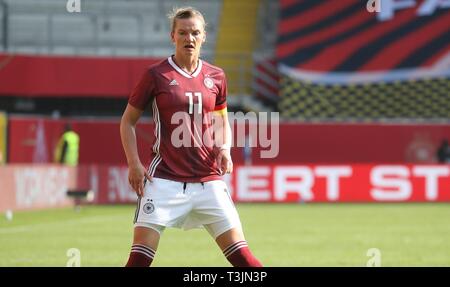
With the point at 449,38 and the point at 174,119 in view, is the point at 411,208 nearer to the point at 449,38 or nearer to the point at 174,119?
the point at 449,38

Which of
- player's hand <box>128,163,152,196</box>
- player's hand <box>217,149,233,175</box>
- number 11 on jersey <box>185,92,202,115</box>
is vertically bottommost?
player's hand <box>128,163,152,196</box>

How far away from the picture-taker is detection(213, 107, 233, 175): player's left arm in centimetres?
820

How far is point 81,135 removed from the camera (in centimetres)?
3575

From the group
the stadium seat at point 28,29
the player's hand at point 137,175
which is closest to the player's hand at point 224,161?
the player's hand at point 137,175

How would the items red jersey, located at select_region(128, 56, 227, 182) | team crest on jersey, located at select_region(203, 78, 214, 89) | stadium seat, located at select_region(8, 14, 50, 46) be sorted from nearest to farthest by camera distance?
red jersey, located at select_region(128, 56, 227, 182) → team crest on jersey, located at select_region(203, 78, 214, 89) → stadium seat, located at select_region(8, 14, 50, 46)

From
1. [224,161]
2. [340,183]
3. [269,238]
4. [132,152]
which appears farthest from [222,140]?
[340,183]

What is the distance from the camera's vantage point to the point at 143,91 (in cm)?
796

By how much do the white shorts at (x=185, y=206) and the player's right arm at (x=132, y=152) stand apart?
0.09 metres

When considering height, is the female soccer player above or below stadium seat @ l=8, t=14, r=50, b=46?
below

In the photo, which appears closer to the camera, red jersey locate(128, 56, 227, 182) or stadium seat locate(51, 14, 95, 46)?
red jersey locate(128, 56, 227, 182)

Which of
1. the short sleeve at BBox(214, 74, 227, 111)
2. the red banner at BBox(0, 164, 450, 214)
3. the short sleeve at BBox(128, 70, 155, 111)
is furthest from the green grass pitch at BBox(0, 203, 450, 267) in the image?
the short sleeve at BBox(128, 70, 155, 111)

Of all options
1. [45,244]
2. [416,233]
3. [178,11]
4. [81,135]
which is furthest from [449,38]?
[178,11]

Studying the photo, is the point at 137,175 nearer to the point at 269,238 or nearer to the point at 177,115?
the point at 177,115

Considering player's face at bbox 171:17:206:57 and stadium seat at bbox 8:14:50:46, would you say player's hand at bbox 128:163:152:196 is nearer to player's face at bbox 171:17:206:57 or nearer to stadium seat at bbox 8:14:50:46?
player's face at bbox 171:17:206:57
